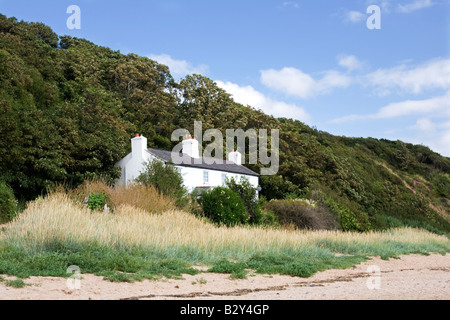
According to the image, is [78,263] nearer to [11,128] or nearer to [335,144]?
[11,128]

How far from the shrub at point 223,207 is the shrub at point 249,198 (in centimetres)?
150

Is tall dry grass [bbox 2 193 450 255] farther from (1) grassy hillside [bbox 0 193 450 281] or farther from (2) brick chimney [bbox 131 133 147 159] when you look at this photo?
(2) brick chimney [bbox 131 133 147 159]

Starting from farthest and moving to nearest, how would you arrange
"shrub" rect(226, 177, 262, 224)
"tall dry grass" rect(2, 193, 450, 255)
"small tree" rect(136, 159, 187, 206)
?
"shrub" rect(226, 177, 262, 224), "small tree" rect(136, 159, 187, 206), "tall dry grass" rect(2, 193, 450, 255)

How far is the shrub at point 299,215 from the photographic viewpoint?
24.2 m

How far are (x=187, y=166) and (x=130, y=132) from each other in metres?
10.5

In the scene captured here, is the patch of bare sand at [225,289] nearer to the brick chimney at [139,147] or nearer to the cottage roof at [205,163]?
the cottage roof at [205,163]

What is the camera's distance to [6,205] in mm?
18922

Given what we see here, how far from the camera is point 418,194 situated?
47.6 metres

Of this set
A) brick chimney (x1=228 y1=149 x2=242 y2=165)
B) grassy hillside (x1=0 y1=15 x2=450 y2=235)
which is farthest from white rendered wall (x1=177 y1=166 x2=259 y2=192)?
brick chimney (x1=228 y1=149 x2=242 y2=165)

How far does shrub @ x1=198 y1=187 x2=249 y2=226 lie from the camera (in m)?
20.4

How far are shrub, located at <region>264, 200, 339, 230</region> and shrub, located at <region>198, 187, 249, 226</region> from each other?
12.3 feet

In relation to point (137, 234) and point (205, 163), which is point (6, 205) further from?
point (205, 163)

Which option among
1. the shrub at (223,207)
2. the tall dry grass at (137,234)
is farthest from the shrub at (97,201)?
the shrub at (223,207)

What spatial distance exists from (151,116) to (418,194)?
32676 millimetres
